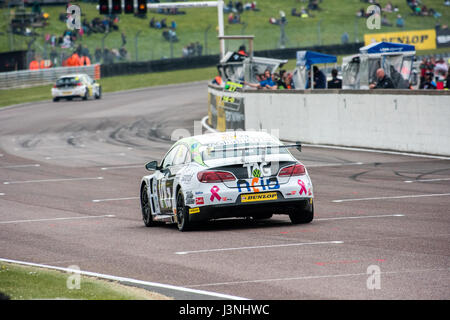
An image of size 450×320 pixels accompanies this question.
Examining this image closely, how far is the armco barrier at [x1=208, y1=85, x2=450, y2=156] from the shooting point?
864 inches

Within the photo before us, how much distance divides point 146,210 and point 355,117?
40.1 ft

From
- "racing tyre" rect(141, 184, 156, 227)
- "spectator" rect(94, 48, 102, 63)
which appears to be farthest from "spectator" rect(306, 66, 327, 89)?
"spectator" rect(94, 48, 102, 63)

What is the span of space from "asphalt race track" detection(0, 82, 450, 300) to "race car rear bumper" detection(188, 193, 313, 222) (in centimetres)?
24

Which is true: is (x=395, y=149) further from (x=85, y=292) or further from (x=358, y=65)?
(x=85, y=292)

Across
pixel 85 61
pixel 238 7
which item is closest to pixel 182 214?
pixel 85 61

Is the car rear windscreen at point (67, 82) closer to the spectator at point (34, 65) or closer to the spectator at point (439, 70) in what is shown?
the spectator at point (34, 65)

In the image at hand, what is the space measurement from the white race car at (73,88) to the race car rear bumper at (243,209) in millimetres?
39240

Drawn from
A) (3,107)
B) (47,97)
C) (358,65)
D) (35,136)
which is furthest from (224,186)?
(47,97)

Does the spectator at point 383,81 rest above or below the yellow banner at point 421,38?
above

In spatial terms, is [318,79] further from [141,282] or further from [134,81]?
[134,81]

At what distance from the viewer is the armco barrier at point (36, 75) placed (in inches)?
2205

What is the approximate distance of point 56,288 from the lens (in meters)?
8.08

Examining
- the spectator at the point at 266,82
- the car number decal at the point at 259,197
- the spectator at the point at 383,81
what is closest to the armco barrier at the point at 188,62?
the spectator at the point at 266,82

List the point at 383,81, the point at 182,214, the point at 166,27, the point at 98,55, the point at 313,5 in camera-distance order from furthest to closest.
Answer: the point at 313,5 < the point at 166,27 < the point at 98,55 < the point at 383,81 < the point at 182,214
